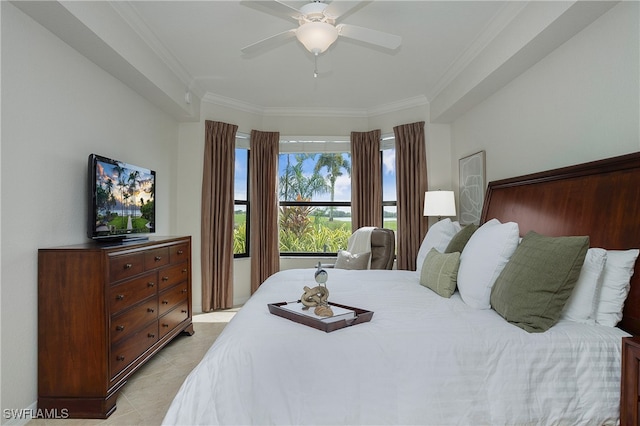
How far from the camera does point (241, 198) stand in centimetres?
477

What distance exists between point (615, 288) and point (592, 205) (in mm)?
544

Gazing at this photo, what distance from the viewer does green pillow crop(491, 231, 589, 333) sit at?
1500mm

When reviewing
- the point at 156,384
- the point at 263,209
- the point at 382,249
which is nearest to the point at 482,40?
the point at 382,249

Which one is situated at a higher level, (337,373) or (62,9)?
(62,9)

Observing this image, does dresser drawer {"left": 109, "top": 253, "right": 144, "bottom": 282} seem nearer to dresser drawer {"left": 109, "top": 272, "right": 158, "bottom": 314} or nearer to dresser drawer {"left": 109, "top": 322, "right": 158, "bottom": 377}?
dresser drawer {"left": 109, "top": 272, "right": 158, "bottom": 314}

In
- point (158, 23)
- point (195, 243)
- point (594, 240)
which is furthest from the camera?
point (195, 243)

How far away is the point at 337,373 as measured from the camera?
1.30 metres

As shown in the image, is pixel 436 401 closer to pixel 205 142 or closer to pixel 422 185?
pixel 422 185

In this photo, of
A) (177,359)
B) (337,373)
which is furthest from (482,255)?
(177,359)

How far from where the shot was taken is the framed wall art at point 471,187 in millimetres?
3535

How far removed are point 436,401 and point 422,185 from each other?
3366mm

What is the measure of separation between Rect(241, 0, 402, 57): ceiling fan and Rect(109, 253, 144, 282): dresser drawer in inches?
65.5

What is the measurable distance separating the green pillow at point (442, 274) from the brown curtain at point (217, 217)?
9.02ft

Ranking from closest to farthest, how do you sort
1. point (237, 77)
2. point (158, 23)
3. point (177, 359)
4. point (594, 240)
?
point (594, 240) < point (158, 23) < point (177, 359) < point (237, 77)
